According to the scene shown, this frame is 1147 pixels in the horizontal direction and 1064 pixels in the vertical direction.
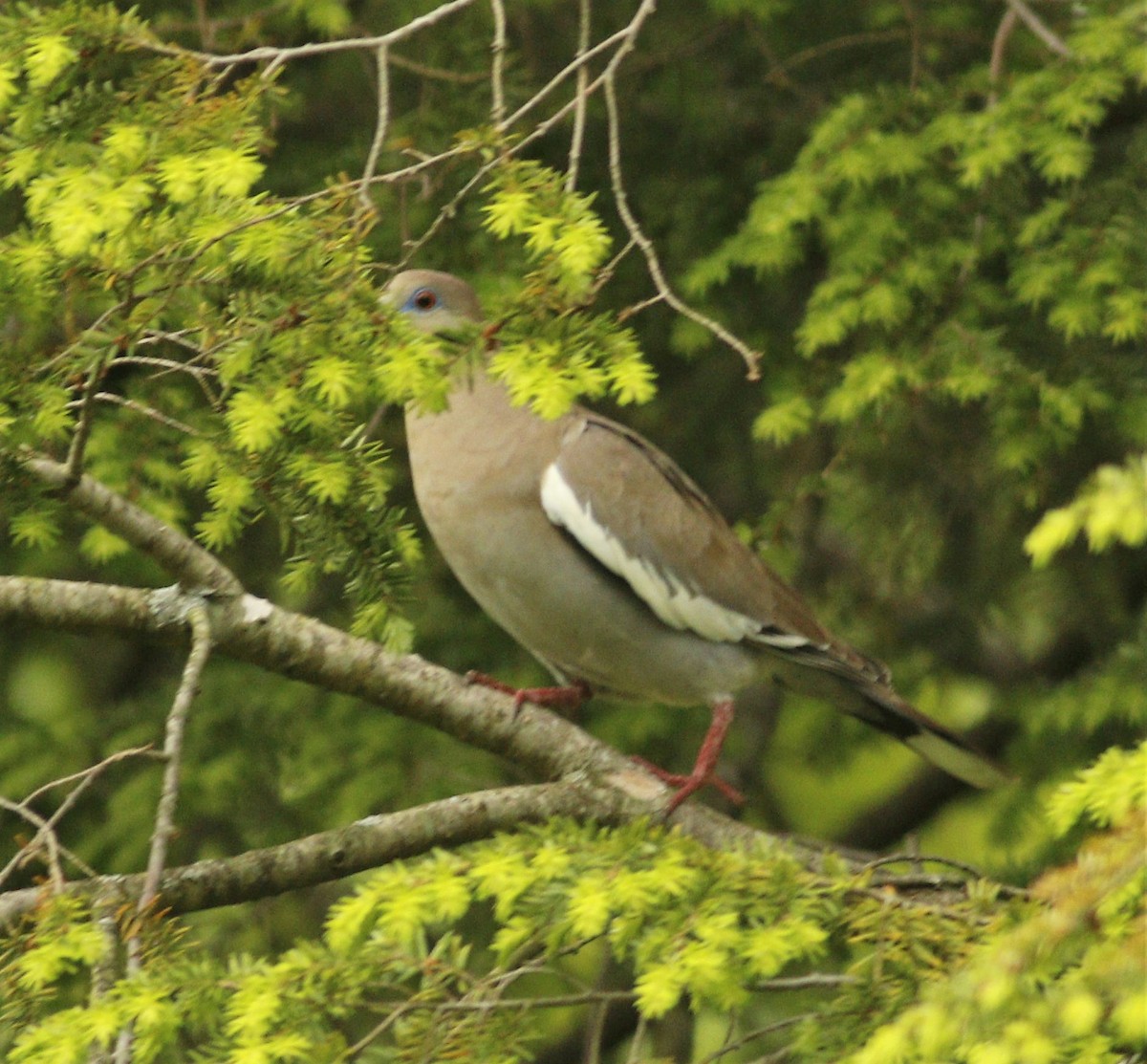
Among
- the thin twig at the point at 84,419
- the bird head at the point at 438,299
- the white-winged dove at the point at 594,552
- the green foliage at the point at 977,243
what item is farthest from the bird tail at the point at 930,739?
the thin twig at the point at 84,419

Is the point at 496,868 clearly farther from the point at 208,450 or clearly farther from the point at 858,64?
the point at 858,64

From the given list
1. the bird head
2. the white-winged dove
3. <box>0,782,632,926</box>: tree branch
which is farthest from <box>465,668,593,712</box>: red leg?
the bird head

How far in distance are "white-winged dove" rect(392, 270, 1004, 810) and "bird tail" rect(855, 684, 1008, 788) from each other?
17 cm

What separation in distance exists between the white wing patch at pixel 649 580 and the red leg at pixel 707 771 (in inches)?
7.0

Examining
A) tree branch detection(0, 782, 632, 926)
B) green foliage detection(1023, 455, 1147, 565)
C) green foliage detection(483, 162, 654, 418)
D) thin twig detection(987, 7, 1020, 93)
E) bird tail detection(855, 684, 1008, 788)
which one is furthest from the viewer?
bird tail detection(855, 684, 1008, 788)

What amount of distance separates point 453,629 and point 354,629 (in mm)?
1869

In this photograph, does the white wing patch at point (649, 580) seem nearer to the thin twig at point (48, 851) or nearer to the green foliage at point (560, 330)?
the green foliage at point (560, 330)

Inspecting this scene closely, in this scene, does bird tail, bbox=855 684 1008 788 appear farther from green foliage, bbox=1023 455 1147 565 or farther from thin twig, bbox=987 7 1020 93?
green foliage, bbox=1023 455 1147 565

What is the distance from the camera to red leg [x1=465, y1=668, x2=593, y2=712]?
3.46 metres

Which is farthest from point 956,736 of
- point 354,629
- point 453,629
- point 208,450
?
point 208,450

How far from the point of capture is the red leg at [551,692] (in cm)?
346

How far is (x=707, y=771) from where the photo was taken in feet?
11.7

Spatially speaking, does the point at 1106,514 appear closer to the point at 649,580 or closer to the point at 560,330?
the point at 560,330

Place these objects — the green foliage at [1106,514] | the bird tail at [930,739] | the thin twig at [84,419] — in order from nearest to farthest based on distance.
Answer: the green foliage at [1106,514]
the thin twig at [84,419]
the bird tail at [930,739]
